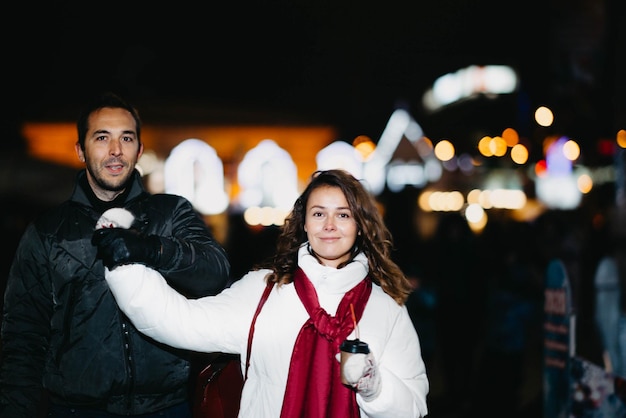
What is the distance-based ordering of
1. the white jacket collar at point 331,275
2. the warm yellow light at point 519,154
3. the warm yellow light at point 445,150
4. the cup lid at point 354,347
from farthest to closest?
1. the warm yellow light at point 445,150
2. the warm yellow light at point 519,154
3. the white jacket collar at point 331,275
4. the cup lid at point 354,347

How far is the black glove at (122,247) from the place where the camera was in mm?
2645

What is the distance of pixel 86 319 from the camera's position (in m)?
2.98

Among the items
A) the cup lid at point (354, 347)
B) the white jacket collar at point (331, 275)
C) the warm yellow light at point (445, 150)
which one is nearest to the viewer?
the cup lid at point (354, 347)

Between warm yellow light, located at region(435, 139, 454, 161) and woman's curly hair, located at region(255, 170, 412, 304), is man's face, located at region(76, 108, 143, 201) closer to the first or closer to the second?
woman's curly hair, located at region(255, 170, 412, 304)

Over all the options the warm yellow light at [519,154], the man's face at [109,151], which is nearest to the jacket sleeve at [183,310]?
the man's face at [109,151]

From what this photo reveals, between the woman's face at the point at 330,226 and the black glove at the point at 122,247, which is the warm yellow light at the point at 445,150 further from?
the black glove at the point at 122,247

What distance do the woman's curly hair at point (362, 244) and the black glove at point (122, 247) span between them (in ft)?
2.03

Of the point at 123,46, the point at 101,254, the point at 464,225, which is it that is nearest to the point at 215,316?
the point at 101,254

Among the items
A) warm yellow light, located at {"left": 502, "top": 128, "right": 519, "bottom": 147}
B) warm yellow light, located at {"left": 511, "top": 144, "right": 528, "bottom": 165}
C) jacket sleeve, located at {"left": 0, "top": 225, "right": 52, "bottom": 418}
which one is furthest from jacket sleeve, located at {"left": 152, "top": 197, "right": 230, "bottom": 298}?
warm yellow light, located at {"left": 502, "top": 128, "right": 519, "bottom": 147}

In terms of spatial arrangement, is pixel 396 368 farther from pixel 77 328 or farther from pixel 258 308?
pixel 77 328

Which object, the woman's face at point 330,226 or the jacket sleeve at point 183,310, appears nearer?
the jacket sleeve at point 183,310

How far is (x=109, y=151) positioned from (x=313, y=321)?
1.14 metres

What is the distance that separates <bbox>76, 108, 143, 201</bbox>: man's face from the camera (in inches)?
122

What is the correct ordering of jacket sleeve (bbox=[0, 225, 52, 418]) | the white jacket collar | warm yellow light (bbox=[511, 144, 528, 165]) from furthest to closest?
Result: warm yellow light (bbox=[511, 144, 528, 165]) < the white jacket collar < jacket sleeve (bbox=[0, 225, 52, 418])
